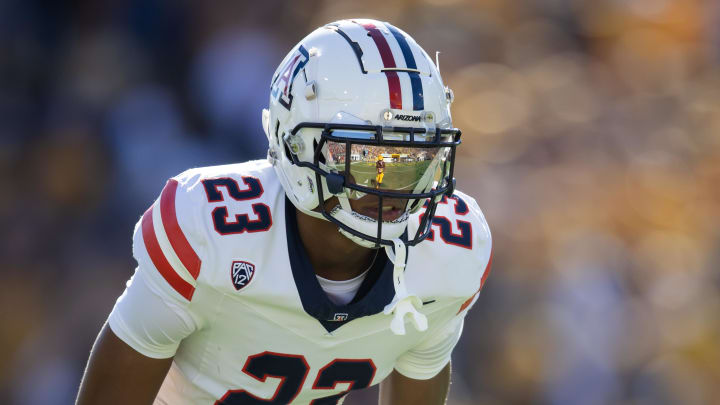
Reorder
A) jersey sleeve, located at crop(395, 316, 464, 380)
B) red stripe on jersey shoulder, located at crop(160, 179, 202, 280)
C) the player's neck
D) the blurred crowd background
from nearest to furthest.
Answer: red stripe on jersey shoulder, located at crop(160, 179, 202, 280)
the player's neck
jersey sleeve, located at crop(395, 316, 464, 380)
the blurred crowd background

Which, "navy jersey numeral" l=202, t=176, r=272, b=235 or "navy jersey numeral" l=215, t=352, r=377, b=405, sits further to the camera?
"navy jersey numeral" l=215, t=352, r=377, b=405

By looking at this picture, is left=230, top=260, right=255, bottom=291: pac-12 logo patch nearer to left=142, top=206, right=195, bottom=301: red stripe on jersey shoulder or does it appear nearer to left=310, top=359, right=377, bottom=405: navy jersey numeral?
left=142, top=206, right=195, bottom=301: red stripe on jersey shoulder

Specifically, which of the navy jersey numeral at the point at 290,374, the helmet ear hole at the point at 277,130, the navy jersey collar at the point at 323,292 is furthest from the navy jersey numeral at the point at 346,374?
the helmet ear hole at the point at 277,130

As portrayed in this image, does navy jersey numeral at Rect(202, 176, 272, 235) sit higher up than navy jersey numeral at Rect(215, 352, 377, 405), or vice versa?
navy jersey numeral at Rect(202, 176, 272, 235)

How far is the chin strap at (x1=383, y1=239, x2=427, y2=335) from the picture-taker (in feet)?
5.01

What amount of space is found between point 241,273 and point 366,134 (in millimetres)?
350

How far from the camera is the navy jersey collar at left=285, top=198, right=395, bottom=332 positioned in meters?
1.58

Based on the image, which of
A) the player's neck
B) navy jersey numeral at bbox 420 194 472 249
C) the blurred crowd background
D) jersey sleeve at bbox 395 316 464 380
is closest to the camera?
the player's neck

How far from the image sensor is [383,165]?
1508 mm

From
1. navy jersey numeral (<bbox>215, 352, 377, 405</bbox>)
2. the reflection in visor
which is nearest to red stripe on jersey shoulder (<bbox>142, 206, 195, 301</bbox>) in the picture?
navy jersey numeral (<bbox>215, 352, 377, 405</bbox>)

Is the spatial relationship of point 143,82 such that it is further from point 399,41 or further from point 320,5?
point 399,41

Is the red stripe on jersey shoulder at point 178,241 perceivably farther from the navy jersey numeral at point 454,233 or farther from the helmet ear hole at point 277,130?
the navy jersey numeral at point 454,233

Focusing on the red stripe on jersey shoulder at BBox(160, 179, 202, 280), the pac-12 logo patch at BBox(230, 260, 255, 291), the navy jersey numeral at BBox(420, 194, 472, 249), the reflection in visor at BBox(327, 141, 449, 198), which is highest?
the reflection in visor at BBox(327, 141, 449, 198)

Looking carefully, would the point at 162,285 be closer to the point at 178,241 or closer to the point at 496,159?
the point at 178,241
